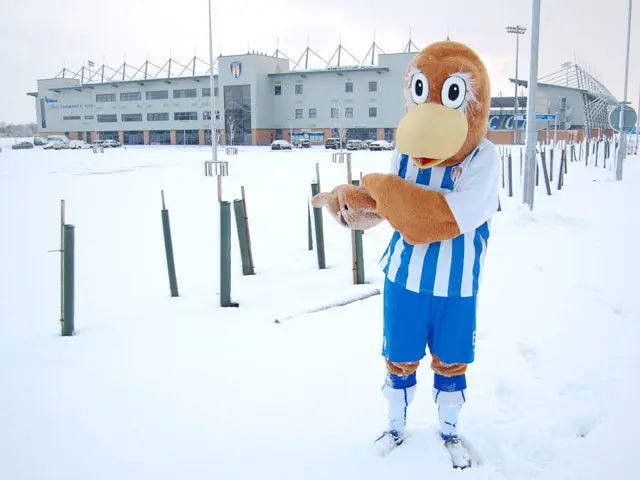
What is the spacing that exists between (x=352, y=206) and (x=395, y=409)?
103 cm

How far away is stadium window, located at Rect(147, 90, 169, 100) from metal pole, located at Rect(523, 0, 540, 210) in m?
62.6

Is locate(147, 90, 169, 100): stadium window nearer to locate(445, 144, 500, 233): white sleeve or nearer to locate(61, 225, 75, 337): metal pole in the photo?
locate(61, 225, 75, 337): metal pole

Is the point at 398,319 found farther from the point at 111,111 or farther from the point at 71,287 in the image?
the point at 111,111

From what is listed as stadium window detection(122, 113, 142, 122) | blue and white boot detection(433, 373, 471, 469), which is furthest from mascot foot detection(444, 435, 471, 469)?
stadium window detection(122, 113, 142, 122)

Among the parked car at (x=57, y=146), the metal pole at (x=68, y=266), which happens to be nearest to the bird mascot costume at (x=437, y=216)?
the metal pole at (x=68, y=266)

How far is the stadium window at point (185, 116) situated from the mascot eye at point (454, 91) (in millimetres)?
65621

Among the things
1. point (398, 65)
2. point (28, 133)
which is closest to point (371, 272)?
point (398, 65)

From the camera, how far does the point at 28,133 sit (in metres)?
121

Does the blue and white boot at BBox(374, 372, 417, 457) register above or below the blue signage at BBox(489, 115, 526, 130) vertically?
below

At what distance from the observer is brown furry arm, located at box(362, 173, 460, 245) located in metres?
2.28

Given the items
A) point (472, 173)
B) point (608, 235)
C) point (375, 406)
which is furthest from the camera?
point (608, 235)

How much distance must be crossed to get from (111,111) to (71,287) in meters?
74.2

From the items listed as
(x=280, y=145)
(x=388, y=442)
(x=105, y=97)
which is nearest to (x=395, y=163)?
(x=388, y=442)

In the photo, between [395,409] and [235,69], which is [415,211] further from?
[235,69]
